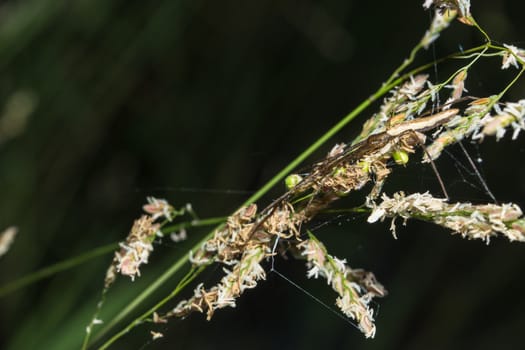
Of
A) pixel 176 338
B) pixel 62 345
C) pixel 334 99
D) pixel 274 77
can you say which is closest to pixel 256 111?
pixel 274 77

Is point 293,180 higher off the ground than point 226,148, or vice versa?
point 226,148

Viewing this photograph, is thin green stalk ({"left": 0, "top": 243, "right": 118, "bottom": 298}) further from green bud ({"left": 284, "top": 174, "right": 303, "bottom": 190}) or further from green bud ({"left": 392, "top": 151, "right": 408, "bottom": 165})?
green bud ({"left": 392, "top": 151, "right": 408, "bottom": 165})

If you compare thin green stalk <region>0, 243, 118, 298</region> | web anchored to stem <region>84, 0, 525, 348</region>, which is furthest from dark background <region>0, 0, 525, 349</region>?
web anchored to stem <region>84, 0, 525, 348</region>

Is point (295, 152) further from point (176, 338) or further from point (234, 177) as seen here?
point (176, 338)

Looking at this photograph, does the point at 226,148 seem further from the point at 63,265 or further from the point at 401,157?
the point at 401,157

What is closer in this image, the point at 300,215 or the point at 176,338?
the point at 300,215

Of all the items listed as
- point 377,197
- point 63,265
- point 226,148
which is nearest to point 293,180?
point 377,197

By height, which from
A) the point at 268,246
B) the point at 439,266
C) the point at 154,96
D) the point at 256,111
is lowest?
the point at 439,266

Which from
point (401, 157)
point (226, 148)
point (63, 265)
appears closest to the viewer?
point (401, 157)

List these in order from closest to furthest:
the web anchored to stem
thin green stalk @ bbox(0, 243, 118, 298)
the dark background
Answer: the web anchored to stem → thin green stalk @ bbox(0, 243, 118, 298) → the dark background
